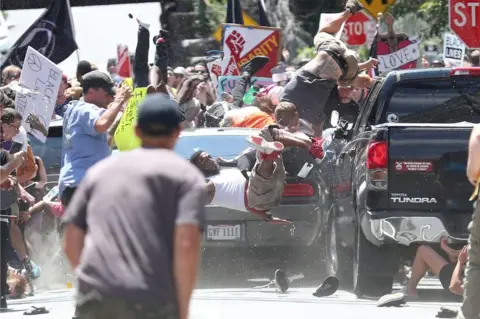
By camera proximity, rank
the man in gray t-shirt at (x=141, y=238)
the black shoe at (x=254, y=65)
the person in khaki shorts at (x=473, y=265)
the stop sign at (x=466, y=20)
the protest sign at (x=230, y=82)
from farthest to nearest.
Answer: the protest sign at (x=230, y=82), the black shoe at (x=254, y=65), the stop sign at (x=466, y=20), the person in khaki shorts at (x=473, y=265), the man in gray t-shirt at (x=141, y=238)

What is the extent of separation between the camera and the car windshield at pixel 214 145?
14.7m

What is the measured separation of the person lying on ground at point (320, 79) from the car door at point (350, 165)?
1.73 meters

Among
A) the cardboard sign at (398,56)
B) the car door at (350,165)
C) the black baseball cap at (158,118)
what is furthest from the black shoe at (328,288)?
the cardboard sign at (398,56)

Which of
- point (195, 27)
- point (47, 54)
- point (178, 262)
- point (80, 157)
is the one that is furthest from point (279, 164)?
point (195, 27)

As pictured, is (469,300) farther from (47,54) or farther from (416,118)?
(47,54)

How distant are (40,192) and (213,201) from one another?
3327 mm

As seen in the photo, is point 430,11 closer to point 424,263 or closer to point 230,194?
point 230,194

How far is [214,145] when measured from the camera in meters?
14.8

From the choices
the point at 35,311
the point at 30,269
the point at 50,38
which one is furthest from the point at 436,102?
the point at 50,38

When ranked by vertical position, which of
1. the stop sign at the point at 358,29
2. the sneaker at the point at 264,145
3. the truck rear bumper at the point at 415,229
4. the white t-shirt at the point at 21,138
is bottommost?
the stop sign at the point at 358,29

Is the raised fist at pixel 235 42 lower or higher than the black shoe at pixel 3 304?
higher

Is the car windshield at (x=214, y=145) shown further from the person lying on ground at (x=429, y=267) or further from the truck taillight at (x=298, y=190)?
the person lying on ground at (x=429, y=267)

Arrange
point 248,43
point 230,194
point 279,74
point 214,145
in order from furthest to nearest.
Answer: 1. point 248,43
2. point 279,74
3. point 214,145
4. point 230,194

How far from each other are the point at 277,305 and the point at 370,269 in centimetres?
82
